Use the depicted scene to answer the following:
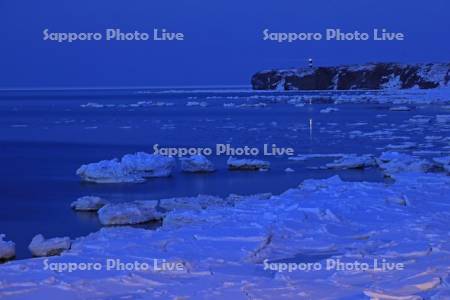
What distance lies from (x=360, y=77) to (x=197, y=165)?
8060 cm

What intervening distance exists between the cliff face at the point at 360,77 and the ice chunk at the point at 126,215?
2867 inches

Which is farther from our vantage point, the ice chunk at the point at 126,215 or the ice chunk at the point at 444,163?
the ice chunk at the point at 444,163

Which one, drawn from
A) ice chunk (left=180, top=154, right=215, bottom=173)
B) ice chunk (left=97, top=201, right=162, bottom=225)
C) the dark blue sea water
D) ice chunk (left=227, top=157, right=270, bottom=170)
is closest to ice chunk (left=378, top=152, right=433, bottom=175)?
the dark blue sea water

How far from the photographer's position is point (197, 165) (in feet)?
41.8

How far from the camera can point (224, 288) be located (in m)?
4.51

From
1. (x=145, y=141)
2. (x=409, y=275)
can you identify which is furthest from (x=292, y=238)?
(x=145, y=141)

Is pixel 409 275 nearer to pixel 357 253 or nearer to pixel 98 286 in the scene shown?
pixel 357 253

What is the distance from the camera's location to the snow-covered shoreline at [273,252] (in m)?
4.48

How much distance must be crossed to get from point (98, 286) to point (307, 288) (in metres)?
1.40

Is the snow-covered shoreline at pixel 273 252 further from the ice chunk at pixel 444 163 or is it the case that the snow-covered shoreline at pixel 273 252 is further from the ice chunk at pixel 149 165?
the ice chunk at pixel 149 165

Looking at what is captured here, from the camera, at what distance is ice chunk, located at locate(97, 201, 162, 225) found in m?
8.01

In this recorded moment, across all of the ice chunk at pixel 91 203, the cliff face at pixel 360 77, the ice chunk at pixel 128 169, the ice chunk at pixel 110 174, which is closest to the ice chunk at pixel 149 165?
the ice chunk at pixel 128 169

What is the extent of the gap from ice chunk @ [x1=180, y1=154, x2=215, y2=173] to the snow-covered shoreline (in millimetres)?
4681

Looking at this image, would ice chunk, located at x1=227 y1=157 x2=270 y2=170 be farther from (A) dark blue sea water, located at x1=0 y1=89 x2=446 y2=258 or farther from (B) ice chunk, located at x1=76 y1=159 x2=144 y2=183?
(B) ice chunk, located at x1=76 y1=159 x2=144 y2=183
